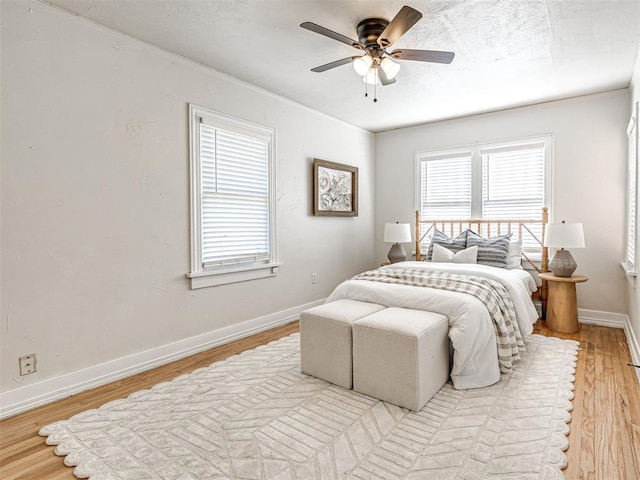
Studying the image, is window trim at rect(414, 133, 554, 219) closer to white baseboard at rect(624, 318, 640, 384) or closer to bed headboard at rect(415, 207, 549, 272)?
bed headboard at rect(415, 207, 549, 272)

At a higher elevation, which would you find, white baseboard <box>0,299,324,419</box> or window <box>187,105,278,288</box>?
window <box>187,105,278,288</box>

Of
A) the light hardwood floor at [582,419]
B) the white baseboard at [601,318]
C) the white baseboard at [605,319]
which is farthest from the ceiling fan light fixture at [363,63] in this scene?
the white baseboard at [601,318]

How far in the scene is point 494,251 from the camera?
4.01 meters

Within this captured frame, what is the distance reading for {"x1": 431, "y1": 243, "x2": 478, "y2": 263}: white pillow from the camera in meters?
4.05

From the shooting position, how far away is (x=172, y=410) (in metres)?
2.21

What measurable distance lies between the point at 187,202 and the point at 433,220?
3.40 meters

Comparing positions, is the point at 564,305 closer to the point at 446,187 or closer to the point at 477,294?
the point at 477,294

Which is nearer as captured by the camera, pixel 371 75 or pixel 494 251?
pixel 371 75

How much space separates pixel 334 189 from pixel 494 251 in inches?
81.2

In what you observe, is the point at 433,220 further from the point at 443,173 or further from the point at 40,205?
the point at 40,205

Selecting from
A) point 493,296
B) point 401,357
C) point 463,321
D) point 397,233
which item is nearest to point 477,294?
point 493,296

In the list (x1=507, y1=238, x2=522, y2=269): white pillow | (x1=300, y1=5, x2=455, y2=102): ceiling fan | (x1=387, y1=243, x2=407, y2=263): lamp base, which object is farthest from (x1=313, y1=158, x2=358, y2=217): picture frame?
(x1=507, y1=238, x2=522, y2=269): white pillow

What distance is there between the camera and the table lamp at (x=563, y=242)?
11.7 ft

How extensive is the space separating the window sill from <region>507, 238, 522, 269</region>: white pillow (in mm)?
2582
